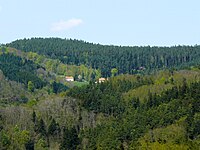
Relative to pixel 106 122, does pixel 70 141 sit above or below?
below

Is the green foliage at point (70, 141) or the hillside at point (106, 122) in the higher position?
the hillside at point (106, 122)

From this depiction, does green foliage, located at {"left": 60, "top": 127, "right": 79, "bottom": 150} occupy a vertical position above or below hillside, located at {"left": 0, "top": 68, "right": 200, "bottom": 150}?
below

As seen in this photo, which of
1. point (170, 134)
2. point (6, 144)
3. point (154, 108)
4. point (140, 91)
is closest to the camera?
point (170, 134)

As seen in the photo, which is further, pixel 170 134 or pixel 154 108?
pixel 154 108

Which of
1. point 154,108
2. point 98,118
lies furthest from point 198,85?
point 98,118

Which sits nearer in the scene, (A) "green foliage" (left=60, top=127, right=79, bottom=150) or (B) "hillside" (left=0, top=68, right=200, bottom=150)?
(B) "hillside" (left=0, top=68, right=200, bottom=150)

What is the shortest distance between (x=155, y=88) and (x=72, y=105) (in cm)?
3517

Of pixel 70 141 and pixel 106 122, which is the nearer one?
pixel 70 141

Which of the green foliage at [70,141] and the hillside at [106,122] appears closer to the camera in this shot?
the hillside at [106,122]

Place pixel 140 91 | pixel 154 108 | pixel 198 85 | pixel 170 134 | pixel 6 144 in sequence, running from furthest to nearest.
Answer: pixel 140 91 → pixel 198 85 → pixel 154 108 → pixel 6 144 → pixel 170 134

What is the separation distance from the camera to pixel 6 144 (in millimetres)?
113625

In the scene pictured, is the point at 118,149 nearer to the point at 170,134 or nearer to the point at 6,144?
the point at 170,134

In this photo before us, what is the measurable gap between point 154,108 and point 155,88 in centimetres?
3991

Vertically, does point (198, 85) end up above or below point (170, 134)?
above
